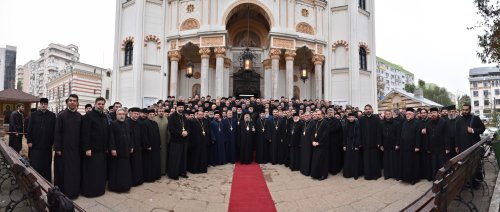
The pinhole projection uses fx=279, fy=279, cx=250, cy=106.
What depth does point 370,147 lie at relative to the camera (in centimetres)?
761

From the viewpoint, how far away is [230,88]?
66.2 feet

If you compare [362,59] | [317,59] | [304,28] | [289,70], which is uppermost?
[304,28]

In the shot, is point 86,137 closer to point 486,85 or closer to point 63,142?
point 63,142

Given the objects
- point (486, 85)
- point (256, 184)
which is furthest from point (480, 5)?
point (486, 85)

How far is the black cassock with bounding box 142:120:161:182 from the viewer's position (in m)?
7.07

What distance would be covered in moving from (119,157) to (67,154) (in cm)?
103

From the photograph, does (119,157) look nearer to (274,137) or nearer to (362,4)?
(274,137)

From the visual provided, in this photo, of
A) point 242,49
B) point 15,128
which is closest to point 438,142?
point 15,128

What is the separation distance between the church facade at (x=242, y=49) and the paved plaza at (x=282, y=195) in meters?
10.6

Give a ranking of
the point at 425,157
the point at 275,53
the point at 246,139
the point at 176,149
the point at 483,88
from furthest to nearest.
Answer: the point at 483,88, the point at 275,53, the point at 246,139, the point at 176,149, the point at 425,157

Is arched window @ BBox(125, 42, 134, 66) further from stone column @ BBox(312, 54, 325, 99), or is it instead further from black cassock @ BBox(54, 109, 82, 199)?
black cassock @ BBox(54, 109, 82, 199)

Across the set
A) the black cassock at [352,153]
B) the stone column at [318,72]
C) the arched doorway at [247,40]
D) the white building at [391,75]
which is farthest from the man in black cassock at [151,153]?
the white building at [391,75]

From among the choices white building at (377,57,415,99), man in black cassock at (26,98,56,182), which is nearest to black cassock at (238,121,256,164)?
man in black cassock at (26,98,56,182)

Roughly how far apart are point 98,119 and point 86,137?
42 cm
